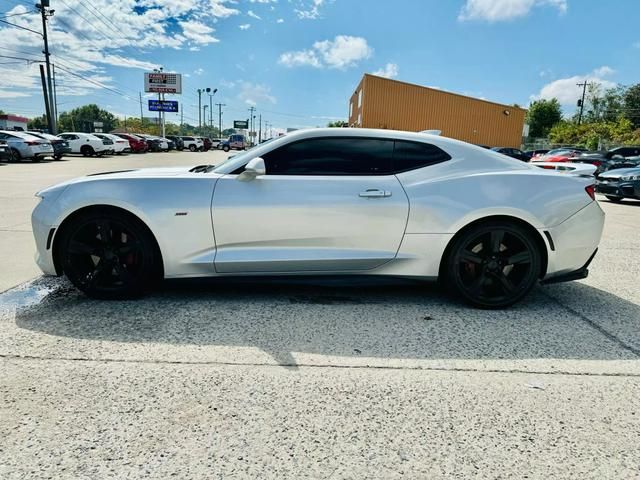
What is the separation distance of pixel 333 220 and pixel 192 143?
159 feet

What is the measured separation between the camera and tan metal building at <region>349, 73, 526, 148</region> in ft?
113

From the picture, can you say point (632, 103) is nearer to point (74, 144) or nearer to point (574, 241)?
point (74, 144)

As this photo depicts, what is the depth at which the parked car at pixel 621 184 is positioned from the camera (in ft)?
39.4

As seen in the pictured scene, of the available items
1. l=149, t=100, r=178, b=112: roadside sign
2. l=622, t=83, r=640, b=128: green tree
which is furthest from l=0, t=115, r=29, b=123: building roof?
l=622, t=83, r=640, b=128: green tree

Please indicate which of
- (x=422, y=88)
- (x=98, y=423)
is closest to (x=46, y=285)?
(x=98, y=423)

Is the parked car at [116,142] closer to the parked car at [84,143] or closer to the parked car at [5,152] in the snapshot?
the parked car at [84,143]

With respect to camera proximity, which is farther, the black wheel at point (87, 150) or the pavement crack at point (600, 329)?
the black wheel at point (87, 150)

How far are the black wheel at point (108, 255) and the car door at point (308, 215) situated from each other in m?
0.58

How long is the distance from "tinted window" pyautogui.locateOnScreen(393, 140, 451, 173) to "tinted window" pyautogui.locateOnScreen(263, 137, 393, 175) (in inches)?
2.7

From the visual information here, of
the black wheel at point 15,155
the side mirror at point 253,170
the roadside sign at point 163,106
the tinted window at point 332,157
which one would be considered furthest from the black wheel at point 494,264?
the roadside sign at point 163,106

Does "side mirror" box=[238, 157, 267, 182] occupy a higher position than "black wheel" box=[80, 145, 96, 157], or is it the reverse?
"side mirror" box=[238, 157, 267, 182]

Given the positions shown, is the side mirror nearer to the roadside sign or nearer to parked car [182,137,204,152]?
parked car [182,137,204,152]

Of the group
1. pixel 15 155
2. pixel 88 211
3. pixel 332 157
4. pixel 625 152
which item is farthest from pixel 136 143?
pixel 332 157

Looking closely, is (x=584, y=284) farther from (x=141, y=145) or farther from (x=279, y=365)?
(x=141, y=145)
